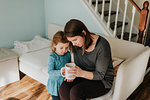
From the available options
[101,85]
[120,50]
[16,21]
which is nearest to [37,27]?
[16,21]

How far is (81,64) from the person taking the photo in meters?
1.73

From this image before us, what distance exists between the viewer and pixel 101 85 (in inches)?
64.1

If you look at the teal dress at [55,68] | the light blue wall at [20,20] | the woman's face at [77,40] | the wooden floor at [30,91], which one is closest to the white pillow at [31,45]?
the light blue wall at [20,20]

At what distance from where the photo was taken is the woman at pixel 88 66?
1471 millimetres

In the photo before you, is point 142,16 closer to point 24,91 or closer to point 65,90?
point 65,90

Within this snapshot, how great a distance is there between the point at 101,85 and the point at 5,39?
7.39ft

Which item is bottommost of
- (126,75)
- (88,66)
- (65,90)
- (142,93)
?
(142,93)

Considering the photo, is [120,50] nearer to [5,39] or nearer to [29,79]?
[29,79]

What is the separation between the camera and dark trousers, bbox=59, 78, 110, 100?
5.05ft

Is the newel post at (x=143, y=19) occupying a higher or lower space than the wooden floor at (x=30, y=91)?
higher

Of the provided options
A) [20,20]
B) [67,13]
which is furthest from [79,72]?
[20,20]

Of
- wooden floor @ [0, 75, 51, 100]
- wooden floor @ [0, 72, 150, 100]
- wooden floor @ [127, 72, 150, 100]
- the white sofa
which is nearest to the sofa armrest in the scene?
the white sofa

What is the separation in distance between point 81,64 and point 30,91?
110cm

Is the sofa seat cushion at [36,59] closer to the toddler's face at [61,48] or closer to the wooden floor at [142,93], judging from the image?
the toddler's face at [61,48]
